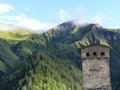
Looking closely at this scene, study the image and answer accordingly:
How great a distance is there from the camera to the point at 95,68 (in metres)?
37.6

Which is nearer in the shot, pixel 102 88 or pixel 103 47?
pixel 102 88

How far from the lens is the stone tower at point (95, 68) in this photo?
37.0 meters

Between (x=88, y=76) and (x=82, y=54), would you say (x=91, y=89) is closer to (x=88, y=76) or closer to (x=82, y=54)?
(x=88, y=76)

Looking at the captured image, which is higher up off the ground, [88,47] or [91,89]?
[88,47]

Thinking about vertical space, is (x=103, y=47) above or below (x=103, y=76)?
above

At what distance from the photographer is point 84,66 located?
124 ft

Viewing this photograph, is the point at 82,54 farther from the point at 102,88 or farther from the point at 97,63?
the point at 102,88

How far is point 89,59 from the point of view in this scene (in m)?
38.0

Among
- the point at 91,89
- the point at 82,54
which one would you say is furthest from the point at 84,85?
the point at 82,54

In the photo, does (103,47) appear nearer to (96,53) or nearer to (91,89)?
(96,53)

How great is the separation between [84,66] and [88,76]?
3.96 feet

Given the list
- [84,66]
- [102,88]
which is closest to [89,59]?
[84,66]

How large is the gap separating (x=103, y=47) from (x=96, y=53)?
122 centimetres

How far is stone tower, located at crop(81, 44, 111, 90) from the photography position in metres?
37.0
